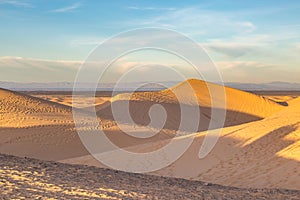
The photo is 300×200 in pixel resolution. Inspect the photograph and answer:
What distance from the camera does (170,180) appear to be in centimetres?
841

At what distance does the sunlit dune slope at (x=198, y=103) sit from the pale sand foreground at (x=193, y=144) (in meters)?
0.20

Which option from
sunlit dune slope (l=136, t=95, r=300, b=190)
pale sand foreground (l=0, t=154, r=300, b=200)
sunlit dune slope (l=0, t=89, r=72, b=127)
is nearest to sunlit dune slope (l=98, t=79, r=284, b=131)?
sunlit dune slope (l=0, t=89, r=72, b=127)

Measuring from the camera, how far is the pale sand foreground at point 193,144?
11133 millimetres

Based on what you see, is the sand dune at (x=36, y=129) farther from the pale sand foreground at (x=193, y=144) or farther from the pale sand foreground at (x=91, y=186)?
the pale sand foreground at (x=91, y=186)

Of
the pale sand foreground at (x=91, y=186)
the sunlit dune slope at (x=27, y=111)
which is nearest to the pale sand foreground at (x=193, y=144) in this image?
the sunlit dune slope at (x=27, y=111)

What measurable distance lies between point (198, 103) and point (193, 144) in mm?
21632

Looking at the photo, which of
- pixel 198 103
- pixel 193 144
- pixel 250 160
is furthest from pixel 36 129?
pixel 198 103

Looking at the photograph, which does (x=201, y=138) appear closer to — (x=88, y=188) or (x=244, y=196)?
(x=244, y=196)

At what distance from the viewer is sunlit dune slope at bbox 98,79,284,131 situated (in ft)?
96.0

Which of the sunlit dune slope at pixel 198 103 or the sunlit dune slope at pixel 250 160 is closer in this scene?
the sunlit dune slope at pixel 250 160

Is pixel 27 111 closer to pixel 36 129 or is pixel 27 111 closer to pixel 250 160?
pixel 36 129

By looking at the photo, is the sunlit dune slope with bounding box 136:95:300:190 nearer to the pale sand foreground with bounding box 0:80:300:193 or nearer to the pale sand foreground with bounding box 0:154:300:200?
the pale sand foreground with bounding box 0:80:300:193

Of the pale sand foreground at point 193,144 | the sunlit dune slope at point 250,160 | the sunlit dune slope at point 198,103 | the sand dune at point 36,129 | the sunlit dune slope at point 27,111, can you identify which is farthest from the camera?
the sunlit dune slope at point 198,103

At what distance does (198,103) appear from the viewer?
119ft
